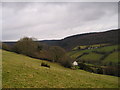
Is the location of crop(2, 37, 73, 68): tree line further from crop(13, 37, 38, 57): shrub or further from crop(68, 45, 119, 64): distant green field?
crop(68, 45, 119, 64): distant green field

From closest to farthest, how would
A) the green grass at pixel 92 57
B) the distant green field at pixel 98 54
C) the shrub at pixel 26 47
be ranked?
the shrub at pixel 26 47 < the distant green field at pixel 98 54 < the green grass at pixel 92 57

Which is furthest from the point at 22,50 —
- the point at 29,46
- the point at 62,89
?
the point at 62,89

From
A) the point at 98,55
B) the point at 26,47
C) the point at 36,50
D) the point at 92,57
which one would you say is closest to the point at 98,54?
the point at 98,55

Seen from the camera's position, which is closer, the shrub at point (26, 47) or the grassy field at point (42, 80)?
the grassy field at point (42, 80)

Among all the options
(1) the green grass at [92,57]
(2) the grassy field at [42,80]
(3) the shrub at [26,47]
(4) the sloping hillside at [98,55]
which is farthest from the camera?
(1) the green grass at [92,57]

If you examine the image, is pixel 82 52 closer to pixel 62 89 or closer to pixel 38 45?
pixel 38 45

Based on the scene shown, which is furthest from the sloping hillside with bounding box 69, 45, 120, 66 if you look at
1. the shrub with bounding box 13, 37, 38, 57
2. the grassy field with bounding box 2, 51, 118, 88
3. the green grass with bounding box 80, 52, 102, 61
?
the grassy field with bounding box 2, 51, 118, 88

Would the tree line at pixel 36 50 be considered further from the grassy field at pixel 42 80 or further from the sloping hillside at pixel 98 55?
the grassy field at pixel 42 80

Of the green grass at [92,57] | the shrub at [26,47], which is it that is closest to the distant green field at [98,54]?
→ the green grass at [92,57]

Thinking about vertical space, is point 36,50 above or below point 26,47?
below

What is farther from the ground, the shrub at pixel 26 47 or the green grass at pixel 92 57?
the shrub at pixel 26 47

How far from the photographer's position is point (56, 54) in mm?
54938

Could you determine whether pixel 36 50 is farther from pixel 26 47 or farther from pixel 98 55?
pixel 98 55

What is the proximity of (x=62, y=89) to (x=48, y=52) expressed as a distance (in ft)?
150
